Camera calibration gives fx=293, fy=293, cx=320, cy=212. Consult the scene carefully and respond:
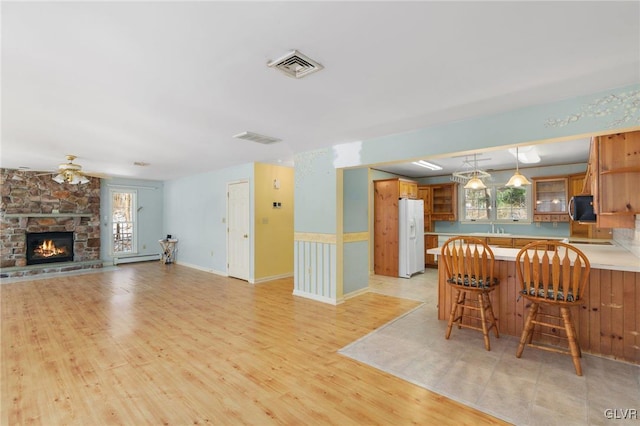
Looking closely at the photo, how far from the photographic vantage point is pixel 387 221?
653cm

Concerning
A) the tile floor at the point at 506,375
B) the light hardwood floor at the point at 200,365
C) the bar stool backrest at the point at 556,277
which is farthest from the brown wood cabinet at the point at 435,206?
the bar stool backrest at the point at 556,277

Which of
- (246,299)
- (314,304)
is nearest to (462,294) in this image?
(314,304)

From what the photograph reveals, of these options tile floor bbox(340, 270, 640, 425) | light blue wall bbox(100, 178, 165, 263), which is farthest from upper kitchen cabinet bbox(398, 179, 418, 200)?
light blue wall bbox(100, 178, 165, 263)

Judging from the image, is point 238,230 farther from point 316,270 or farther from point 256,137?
point 256,137

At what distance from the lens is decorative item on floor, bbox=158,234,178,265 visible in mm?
8186

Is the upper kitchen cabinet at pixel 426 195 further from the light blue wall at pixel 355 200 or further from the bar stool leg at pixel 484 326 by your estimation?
the bar stool leg at pixel 484 326

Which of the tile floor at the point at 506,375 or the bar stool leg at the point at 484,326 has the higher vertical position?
the bar stool leg at the point at 484,326

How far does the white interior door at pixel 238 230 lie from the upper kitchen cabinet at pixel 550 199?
20.4 feet

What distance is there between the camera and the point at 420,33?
1.78 m

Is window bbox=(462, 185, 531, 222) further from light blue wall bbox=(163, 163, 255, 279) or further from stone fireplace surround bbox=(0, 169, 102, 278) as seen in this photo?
stone fireplace surround bbox=(0, 169, 102, 278)

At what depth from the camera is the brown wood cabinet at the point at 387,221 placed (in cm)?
637

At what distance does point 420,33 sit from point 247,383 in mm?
2810

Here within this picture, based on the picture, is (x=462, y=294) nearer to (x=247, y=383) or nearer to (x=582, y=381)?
(x=582, y=381)

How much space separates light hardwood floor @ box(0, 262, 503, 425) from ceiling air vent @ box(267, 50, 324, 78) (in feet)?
8.01
